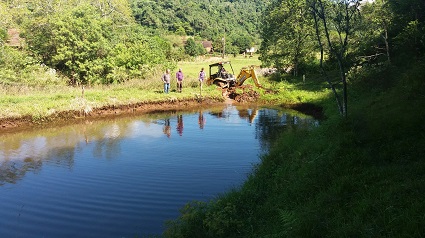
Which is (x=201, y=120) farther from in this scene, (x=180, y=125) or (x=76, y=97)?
(x=76, y=97)

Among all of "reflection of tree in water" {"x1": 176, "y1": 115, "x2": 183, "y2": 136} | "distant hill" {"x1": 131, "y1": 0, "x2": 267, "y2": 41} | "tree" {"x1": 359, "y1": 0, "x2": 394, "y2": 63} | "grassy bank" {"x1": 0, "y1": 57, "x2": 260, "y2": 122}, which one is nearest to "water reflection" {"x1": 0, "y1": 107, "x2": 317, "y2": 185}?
"reflection of tree in water" {"x1": 176, "y1": 115, "x2": 183, "y2": 136}

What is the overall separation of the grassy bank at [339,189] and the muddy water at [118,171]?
1370mm

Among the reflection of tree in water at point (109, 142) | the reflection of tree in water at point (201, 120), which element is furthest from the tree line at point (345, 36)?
the reflection of tree in water at point (109, 142)

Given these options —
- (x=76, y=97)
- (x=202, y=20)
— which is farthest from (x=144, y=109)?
(x=202, y=20)

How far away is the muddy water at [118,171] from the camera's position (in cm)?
725

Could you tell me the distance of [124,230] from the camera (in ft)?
22.3

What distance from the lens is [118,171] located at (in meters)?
10.1

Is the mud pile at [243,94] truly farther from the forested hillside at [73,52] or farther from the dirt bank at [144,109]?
the forested hillside at [73,52]

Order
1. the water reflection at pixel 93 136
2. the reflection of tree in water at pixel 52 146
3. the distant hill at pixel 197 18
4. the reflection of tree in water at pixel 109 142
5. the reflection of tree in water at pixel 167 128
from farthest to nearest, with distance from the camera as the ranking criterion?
the distant hill at pixel 197 18
the reflection of tree in water at pixel 167 128
the reflection of tree in water at pixel 109 142
the water reflection at pixel 93 136
the reflection of tree in water at pixel 52 146

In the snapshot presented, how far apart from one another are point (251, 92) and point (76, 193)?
664 inches

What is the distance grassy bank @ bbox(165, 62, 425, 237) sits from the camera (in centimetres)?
453

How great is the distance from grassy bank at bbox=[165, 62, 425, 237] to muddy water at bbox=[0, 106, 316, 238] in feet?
4.49

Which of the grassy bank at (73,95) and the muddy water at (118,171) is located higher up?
the grassy bank at (73,95)

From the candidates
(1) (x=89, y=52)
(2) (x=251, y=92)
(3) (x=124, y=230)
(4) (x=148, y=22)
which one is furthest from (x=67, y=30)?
(4) (x=148, y=22)
